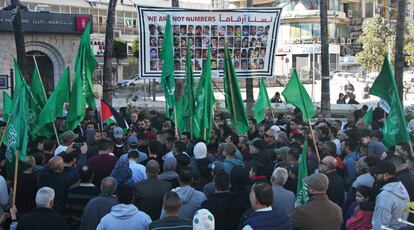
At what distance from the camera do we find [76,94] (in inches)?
464

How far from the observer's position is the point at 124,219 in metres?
6.21

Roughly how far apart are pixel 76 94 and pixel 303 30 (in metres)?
59.7

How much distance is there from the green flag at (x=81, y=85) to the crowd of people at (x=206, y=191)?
1779 millimetres

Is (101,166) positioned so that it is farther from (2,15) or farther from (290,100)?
(2,15)

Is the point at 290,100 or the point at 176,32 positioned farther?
the point at 176,32

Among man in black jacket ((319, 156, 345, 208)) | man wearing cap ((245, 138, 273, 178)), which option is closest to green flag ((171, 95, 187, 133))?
man wearing cap ((245, 138, 273, 178))

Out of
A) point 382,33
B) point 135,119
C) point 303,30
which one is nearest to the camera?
point 135,119

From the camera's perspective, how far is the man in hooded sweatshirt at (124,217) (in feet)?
20.2

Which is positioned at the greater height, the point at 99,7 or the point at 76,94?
the point at 99,7

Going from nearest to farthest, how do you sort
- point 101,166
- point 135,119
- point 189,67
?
point 101,166 < point 189,67 < point 135,119

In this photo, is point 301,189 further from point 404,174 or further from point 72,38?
point 72,38

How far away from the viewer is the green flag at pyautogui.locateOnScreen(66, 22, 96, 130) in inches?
463

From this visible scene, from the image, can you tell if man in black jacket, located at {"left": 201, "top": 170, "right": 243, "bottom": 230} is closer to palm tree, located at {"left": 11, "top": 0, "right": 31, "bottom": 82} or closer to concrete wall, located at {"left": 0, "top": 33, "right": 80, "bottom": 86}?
A: palm tree, located at {"left": 11, "top": 0, "right": 31, "bottom": 82}

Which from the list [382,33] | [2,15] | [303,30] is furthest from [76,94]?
[303,30]
